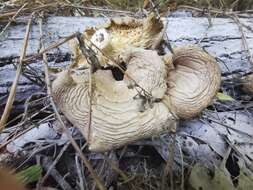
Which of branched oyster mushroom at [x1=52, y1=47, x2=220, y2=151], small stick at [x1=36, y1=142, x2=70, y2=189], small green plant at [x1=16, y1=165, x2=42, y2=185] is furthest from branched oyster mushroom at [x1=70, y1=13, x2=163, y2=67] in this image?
small green plant at [x1=16, y1=165, x2=42, y2=185]

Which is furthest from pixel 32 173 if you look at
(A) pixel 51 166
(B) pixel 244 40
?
(B) pixel 244 40

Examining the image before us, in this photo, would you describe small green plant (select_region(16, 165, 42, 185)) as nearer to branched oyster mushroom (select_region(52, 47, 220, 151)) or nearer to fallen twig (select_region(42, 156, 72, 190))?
fallen twig (select_region(42, 156, 72, 190))

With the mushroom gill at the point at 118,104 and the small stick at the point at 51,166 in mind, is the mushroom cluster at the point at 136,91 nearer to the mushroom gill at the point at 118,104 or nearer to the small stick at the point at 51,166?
the mushroom gill at the point at 118,104

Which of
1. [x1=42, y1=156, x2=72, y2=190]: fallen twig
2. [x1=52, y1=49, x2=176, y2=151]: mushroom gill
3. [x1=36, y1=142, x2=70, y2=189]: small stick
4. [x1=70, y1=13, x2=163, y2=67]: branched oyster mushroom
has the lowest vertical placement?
[x1=42, y1=156, x2=72, y2=190]: fallen twig

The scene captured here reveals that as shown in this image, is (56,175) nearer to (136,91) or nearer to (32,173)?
(32,173)

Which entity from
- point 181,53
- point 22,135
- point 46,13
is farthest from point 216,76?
point 46,13

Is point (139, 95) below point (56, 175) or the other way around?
the other way around

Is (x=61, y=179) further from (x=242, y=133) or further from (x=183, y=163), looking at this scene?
(x=242, y=133)
